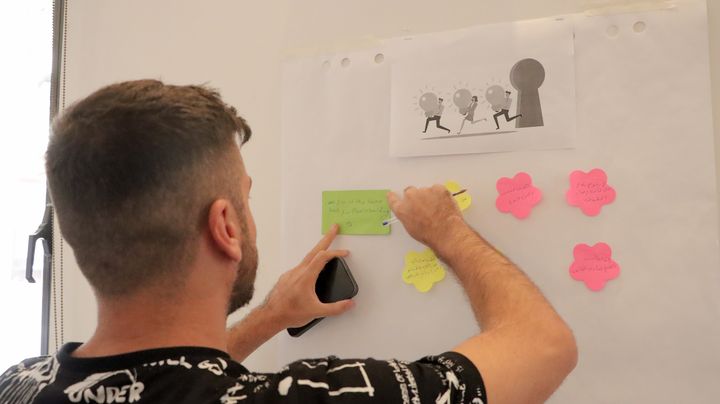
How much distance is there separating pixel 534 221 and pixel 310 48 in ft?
1.63

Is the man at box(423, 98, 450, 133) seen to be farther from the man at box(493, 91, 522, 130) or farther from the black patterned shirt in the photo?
the black patterned shirt

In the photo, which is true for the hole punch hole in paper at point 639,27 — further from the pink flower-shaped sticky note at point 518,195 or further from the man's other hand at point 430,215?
the man's other hand at point 430,215

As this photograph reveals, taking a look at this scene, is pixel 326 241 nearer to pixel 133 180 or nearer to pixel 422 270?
pixel 422 270

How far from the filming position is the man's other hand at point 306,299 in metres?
0.90

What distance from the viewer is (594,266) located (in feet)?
2.51

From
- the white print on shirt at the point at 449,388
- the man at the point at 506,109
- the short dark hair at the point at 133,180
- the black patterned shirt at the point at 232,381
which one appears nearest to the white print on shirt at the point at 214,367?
the black patterned shirt at the point at 232,381

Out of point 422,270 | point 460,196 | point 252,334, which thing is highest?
point 460,196

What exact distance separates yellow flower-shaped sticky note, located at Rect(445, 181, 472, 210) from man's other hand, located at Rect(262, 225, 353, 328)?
0.21 metres

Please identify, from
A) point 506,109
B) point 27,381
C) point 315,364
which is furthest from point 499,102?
point 27,381

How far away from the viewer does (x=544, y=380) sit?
61 cm

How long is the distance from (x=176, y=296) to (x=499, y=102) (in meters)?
A: 0.54

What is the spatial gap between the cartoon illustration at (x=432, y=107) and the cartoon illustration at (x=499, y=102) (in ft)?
0.24

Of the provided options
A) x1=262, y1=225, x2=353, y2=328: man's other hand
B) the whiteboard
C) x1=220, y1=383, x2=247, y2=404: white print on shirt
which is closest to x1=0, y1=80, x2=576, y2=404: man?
x1=220, y1=383, x2=247, y2=404: white print on shirt

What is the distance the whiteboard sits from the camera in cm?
72
